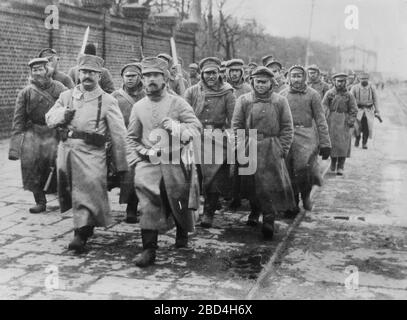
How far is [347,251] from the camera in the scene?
6.90 meters

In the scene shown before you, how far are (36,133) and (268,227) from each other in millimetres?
3216

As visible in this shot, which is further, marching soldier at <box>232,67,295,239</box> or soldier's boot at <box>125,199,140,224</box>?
soldier's boot at <box>125,199,140,224</box>

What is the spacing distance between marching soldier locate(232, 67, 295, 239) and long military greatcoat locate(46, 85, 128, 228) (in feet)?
5.21

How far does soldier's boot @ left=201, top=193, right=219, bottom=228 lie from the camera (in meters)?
7.93

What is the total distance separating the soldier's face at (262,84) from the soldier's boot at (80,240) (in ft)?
7.90

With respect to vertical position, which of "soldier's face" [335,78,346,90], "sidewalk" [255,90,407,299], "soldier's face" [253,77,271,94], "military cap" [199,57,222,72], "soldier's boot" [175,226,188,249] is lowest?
"sidewalk" [255,90,407,299]

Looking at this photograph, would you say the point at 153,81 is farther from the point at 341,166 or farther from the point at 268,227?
the point at 341,166

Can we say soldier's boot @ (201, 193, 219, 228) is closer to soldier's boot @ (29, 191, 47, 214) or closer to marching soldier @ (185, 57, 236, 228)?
marching soldier @ (185, 57, 236, 228)

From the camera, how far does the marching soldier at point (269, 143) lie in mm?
7430

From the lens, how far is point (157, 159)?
20.7 feet

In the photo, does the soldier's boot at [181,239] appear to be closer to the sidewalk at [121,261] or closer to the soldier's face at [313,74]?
the sidewalk at [121,261]

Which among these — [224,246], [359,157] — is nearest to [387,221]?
[224,246]

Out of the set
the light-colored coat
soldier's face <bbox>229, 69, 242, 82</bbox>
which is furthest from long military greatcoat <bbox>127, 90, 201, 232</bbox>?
the light-colored coat
